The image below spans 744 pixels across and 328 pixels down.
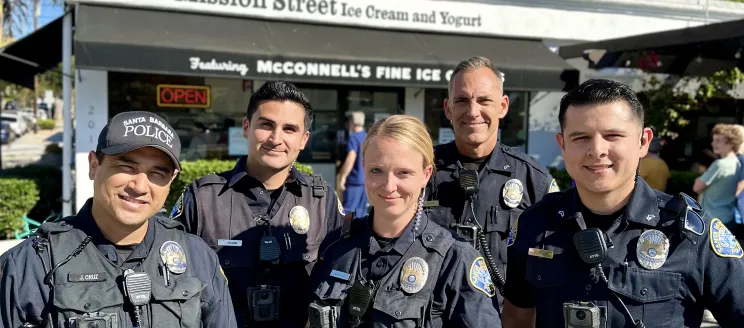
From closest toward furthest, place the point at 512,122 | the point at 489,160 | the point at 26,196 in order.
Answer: the point at 489,160, the point at 26,196, the point at 512,122

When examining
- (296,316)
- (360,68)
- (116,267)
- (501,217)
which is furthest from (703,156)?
(116,267)

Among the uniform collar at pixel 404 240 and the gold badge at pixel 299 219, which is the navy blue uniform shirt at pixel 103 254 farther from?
the gold badge at pixel 299 219

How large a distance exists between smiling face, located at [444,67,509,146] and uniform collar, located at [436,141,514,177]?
12cm

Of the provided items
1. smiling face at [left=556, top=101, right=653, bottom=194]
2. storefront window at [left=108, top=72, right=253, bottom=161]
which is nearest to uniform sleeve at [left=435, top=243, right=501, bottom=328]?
smiling face at [left=556, top=101, right=653, bottom=194]

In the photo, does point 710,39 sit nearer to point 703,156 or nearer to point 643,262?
point 703,156

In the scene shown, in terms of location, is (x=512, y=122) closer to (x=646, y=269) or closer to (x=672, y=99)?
(x=672, y=99)

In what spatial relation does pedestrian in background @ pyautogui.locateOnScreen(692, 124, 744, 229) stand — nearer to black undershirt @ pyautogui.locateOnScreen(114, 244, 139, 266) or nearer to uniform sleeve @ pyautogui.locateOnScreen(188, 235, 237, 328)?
uniform sleeve @ pyautogui.locateOnScreen(188, 235, 237, 328)

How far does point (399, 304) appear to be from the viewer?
6.48 ft

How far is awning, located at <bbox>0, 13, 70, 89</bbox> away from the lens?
8.51 metres

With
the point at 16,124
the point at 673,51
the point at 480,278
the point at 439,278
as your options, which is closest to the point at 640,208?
the point at 480,278

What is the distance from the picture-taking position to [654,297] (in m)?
1.93

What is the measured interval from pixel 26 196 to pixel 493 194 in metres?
7.33

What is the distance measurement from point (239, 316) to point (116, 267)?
827 millimetres

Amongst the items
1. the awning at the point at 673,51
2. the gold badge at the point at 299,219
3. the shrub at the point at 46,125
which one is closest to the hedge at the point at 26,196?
the gold badge at the point at 299,219
